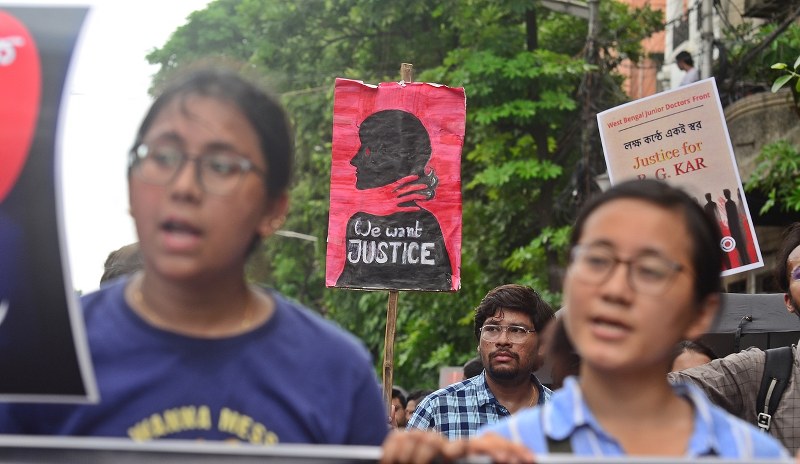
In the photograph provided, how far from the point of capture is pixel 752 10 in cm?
1509

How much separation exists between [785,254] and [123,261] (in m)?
2.92

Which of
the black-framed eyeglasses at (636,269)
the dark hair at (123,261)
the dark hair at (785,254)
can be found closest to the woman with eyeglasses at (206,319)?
the dark hair at (123,261)

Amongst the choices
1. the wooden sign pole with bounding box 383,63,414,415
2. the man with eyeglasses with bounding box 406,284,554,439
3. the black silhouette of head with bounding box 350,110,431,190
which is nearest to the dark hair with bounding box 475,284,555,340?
the man with eyeglasses with bounding box 406,284,554,439

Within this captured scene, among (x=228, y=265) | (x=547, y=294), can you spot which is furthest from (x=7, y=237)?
(x=547, y=294)

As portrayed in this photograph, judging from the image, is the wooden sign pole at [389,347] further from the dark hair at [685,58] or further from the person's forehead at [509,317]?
the dark hair at [685,58]

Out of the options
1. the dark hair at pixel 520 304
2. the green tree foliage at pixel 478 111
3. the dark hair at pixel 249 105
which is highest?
the green tree foliage at pixel 478 111

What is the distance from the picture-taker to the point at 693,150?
609 centimetres

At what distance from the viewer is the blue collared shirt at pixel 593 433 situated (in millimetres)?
2404

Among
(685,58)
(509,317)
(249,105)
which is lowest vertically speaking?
(249,105)

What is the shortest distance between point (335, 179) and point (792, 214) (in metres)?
11.2

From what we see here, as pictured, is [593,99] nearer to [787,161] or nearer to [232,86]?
[787,161]

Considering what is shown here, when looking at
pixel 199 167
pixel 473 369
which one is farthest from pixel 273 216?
pixel 473 369

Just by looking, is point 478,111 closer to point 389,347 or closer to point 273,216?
point 389,347

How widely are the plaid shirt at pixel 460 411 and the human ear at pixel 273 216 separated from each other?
313cm
